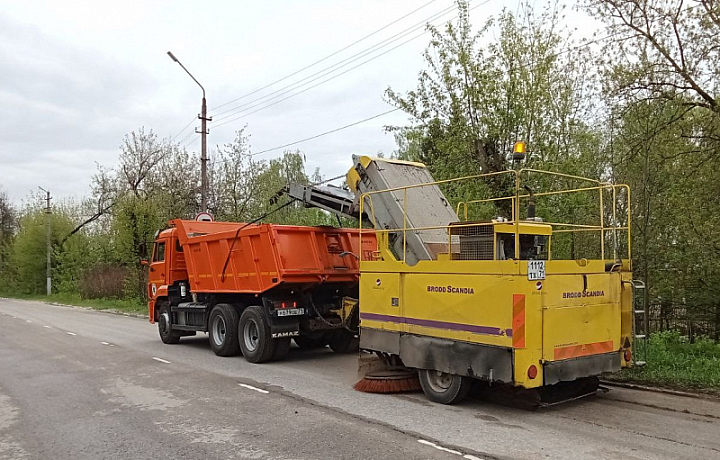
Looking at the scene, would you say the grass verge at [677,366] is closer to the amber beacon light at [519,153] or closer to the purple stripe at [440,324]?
the purple stripe at [440,324]

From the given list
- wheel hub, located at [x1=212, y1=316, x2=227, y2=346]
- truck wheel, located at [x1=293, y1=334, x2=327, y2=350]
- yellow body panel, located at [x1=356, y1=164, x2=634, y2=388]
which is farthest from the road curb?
wheel hub, located at [x1=212, y1=316, x2=227, y2=346]

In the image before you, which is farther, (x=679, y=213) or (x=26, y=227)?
(x=26, y=227)

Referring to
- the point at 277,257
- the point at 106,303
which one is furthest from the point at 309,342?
the point at 106,303

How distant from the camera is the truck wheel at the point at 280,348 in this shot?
11.4 meters

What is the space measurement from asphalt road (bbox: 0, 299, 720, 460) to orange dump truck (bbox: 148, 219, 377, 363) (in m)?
0.91

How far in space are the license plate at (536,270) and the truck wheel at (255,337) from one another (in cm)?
575

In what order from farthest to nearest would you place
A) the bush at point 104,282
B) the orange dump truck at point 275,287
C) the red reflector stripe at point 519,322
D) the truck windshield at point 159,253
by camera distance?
the bush at point 104,282, the truck windshield at point 159,253, the orange dump truck at point 275,287, the red reflector stripe at point 519,322

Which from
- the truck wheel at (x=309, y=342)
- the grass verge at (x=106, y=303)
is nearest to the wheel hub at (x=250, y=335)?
the truck wheel at (x=309, y=342)

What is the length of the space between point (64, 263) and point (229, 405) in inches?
1688

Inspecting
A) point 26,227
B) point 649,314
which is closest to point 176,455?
point 649,314

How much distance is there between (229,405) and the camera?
7918 mm

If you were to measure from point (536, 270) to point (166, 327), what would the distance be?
10.4m

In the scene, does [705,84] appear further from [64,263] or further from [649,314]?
[64,263]

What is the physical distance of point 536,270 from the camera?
271 inches
